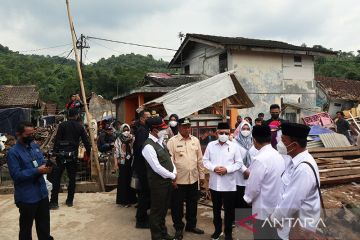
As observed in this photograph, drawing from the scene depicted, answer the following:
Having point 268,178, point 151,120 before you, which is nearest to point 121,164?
point 151,120

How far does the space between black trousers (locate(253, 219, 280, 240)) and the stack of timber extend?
3.91 meters

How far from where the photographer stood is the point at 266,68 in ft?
61.8

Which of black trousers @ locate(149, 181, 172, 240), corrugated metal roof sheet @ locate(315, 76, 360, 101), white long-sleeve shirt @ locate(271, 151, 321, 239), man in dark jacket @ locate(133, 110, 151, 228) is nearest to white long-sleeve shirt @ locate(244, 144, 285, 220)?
white long-sleeve shirt @ locate(271, 151, 321, 239)

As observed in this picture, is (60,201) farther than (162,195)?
Yes

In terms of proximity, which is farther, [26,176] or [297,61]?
[297,61]

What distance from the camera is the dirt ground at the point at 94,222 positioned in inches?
218

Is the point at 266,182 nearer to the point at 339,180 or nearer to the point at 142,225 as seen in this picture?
the point at 142,225

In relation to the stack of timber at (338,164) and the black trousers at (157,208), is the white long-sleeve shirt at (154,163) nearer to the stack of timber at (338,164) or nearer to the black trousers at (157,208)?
the black trousers at (157,208)

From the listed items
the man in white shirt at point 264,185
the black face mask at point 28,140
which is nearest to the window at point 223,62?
the black face mask at point 28,140

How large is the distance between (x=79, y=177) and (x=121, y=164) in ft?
8.73

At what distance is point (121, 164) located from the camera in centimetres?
746

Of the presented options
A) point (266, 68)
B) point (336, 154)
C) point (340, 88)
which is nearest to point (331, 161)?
point (336, 154)

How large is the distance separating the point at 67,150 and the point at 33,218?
2798 mm

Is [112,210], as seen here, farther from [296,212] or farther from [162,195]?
[296,212]
